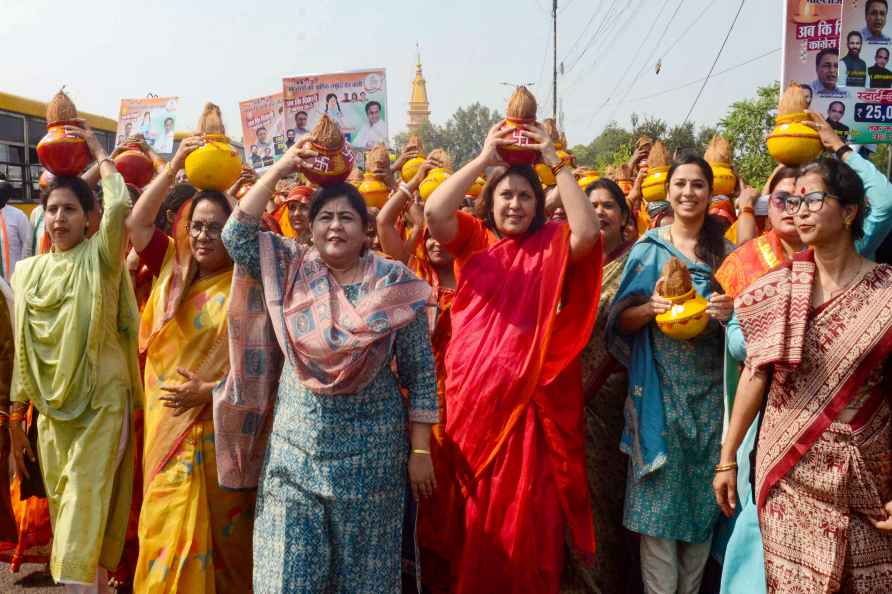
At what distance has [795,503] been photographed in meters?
2.78

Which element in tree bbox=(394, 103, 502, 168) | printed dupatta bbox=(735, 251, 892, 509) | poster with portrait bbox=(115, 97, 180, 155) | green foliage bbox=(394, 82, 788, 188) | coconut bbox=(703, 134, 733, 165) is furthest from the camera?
tree bbox=(394, 103, 502, 168)

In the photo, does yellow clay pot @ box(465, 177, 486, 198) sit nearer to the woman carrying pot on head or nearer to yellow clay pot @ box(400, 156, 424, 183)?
yellow clay pot @ box(400, 156, 424, 183)

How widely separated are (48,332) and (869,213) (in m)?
3.59

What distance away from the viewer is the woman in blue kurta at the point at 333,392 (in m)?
3.10

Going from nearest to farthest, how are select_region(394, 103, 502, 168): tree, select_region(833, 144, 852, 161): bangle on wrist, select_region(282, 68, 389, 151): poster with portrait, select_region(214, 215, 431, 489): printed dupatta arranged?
1. select_region(214, 215, 431, 489): printed dupatta
2. select_region(833, 144, 852, 161): bangle on wrist
3. select_region(282, 68, 389, 151): poster with portrait
4. select_region(394, 103, 502, 168): tree

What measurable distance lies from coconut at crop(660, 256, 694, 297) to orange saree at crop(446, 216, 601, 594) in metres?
0.29

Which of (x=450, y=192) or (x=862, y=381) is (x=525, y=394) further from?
(x=862, y=381)

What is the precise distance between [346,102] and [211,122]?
16.4 ft

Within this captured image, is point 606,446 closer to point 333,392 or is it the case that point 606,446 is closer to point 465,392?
point 465,392

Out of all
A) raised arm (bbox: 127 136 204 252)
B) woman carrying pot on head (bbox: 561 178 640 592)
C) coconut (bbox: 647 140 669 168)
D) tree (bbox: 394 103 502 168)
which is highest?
tree (bbox: 394 103 502 168)

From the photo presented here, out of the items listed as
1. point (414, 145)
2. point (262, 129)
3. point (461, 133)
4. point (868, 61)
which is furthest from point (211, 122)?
point (461, 133)

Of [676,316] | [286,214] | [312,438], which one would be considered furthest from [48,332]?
[676,316]

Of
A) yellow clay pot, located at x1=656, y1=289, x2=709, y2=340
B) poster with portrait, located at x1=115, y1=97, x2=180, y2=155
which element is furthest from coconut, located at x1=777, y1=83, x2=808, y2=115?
poster with portrait, located at x1=115, y1=97, x2=180, y2=155

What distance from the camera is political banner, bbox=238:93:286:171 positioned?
9062mm
